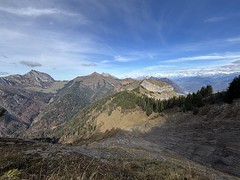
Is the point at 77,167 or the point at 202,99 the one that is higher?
the point at 77,167

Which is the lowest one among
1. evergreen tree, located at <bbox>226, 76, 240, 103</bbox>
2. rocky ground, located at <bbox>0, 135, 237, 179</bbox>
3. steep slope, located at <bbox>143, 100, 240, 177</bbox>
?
steep slope, located at <bbox>143, 100, 240, 177</bbox>

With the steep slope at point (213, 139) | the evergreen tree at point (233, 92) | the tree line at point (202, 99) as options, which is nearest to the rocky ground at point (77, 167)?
the steep slope at point (213, 139)

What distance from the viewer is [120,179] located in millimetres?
7578

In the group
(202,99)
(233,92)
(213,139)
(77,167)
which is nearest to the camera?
(77,167)

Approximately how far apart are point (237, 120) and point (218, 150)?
1076 cm

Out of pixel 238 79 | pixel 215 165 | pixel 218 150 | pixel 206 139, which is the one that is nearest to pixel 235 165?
pixel 215 165

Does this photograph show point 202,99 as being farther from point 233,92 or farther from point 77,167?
point 77,167

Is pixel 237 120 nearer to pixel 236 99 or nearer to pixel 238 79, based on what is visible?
pixel 236 99

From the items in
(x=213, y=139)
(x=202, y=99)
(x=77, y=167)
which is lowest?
(x=213, y=139)

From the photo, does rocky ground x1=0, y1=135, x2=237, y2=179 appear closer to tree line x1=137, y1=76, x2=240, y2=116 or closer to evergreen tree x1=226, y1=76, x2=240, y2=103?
evergreen tree x1=226, y1=76, x2=240, y2=103

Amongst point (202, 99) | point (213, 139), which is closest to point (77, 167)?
point (213, 139)

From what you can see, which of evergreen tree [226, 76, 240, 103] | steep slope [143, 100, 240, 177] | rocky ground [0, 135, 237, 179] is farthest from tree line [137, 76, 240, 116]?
rocky ground [0, 135, 237, 179]

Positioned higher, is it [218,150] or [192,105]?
[192,105]

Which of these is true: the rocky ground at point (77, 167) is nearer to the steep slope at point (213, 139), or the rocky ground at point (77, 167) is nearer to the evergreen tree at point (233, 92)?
the steep slope at point (213, 139)
